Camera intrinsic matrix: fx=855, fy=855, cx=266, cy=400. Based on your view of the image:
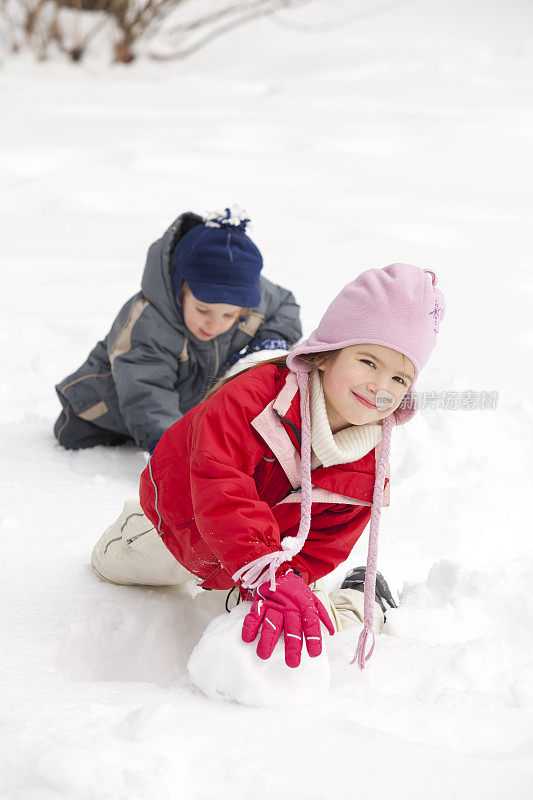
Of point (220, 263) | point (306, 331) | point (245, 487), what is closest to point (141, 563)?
point (245, 487)

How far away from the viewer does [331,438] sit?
4.95ft

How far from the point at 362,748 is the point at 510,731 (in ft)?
0.87

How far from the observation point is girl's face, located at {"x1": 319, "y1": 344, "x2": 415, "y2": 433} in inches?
58.1

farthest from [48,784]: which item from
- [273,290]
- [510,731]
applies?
[273,290]

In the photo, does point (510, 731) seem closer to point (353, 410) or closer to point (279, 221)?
point (353, 410)

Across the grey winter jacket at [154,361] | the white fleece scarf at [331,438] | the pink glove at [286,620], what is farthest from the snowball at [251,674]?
the grey winter jacket at [154,361]

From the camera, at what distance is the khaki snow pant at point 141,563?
5.77ft

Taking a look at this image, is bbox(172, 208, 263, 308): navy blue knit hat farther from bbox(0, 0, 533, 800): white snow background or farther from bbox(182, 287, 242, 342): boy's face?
bbox(0, 0, 533, 800): white snow background

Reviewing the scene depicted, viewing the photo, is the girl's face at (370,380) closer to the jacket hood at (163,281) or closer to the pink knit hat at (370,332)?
the pink knit hat at (370,332)

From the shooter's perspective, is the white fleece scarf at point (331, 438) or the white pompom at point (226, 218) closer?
the white fleece scarf at point (331, 438)

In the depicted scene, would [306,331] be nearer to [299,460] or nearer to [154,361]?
[154,361]

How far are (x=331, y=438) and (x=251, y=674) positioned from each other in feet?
1.39

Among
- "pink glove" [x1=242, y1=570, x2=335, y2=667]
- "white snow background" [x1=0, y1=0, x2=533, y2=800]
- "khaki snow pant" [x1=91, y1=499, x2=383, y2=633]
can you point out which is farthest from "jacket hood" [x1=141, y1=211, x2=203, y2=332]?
"pink glove" [x1=242, y1=570, x2=335, y2=667]

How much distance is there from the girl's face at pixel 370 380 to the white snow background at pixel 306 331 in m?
0.45
